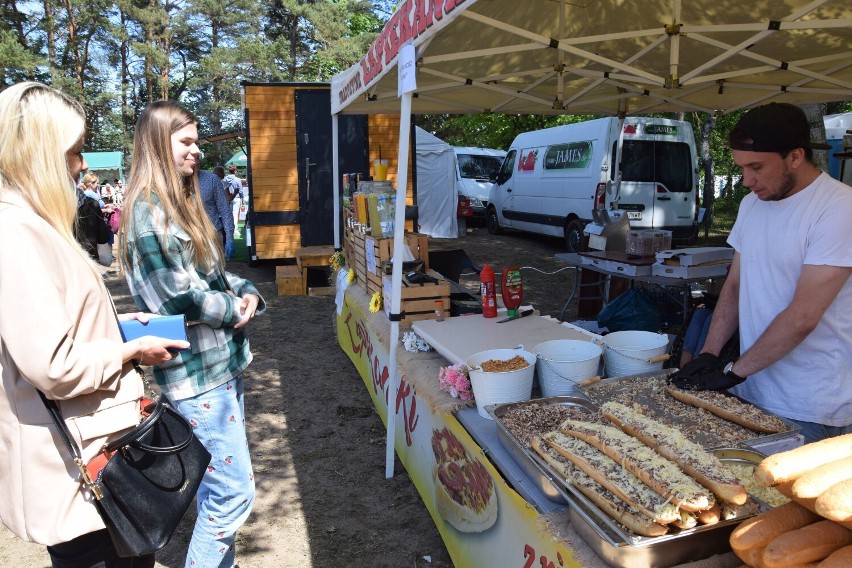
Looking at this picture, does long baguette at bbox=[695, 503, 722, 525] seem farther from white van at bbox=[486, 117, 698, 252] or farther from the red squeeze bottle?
white van at bbox=[486, 117, 698, 252]

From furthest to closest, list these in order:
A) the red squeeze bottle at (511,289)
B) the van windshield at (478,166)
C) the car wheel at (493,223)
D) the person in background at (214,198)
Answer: the van windshield at (478,166) → the car wheel at (493,223) → the person in background at (214,198) → the red squeeze bottle at (511,289)

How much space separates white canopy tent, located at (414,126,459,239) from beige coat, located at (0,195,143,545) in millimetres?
11701

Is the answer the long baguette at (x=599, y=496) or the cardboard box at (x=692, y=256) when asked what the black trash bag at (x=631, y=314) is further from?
the long baguette at (x=599, y=496)

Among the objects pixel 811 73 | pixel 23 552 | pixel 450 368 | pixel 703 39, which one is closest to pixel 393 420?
pixel 450 368

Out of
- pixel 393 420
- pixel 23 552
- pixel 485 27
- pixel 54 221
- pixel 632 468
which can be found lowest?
pixel 23 552

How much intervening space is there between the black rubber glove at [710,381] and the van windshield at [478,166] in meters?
14.2

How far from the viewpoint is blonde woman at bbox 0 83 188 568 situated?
1.37m

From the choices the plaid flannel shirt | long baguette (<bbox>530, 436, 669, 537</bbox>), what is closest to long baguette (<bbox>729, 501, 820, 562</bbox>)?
long baguette (<bbox>530, 436, 669, 537</bbox>)

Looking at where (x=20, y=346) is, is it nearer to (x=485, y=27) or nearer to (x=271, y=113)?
(x=485, y=27)

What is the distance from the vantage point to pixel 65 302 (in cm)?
146

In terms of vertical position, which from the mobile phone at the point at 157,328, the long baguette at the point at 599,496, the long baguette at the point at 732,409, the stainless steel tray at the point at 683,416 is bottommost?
the long baguette at the point at 599,496

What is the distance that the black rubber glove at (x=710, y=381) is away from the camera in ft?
6.33

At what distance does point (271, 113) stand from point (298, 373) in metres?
5.40

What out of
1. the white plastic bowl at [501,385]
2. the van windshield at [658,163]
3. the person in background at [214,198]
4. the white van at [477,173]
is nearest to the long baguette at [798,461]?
the white plastic bowl at [501,385]
